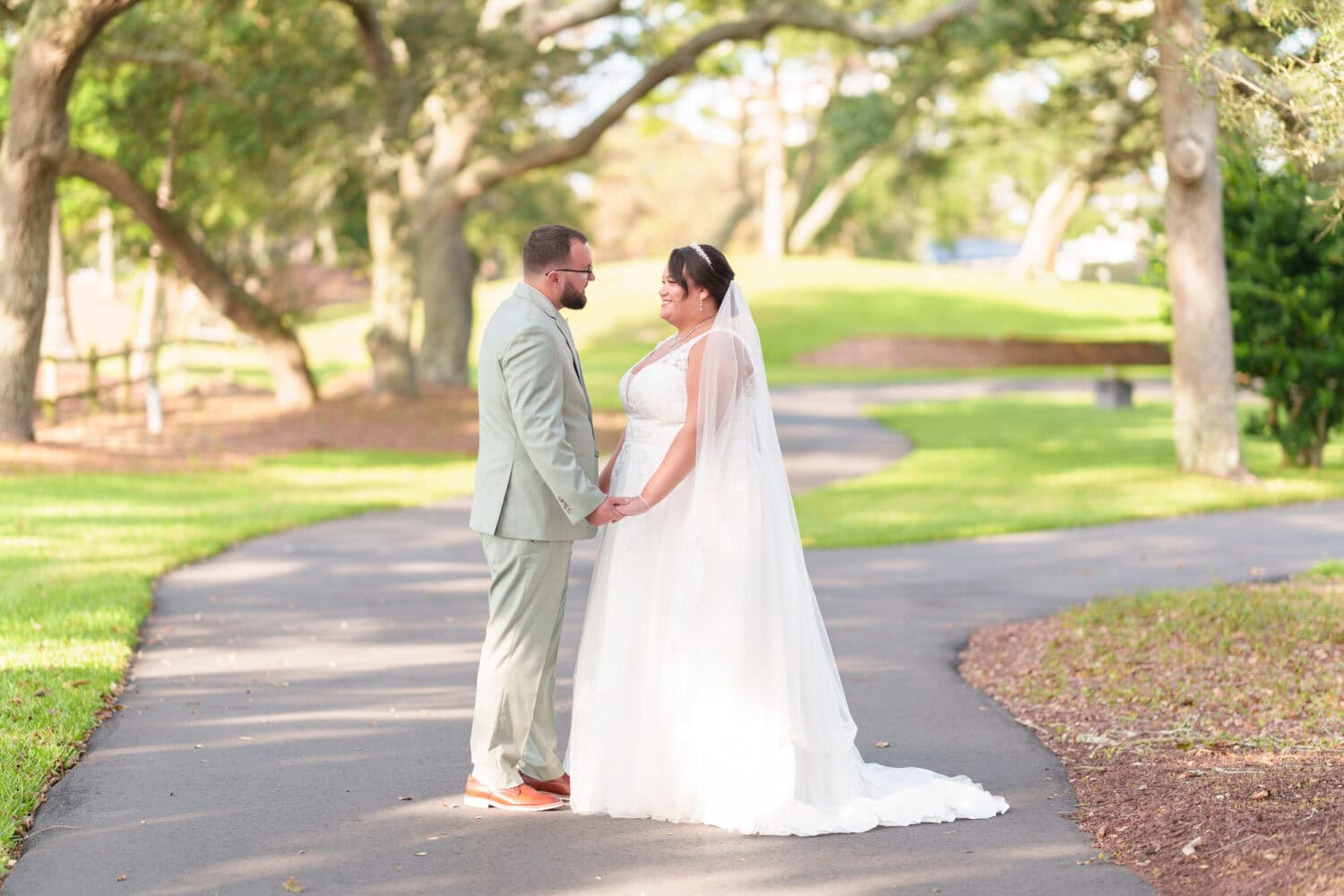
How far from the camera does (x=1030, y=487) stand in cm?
1955

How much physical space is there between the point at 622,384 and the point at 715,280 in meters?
0.58

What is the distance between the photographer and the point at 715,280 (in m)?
6.54

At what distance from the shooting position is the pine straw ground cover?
219 inches

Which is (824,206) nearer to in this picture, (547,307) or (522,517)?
(547,307)

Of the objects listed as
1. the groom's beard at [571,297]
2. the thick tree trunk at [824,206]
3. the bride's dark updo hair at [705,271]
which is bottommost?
the groom's beard at [571,297]

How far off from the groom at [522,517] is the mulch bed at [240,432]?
46.4 ft

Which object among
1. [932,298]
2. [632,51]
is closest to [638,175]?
[932,298]

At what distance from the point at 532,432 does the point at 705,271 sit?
3.34 ft

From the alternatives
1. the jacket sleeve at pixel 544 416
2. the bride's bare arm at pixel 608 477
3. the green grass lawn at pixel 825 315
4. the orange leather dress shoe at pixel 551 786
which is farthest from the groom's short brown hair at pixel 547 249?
the green grass lawn at pixel 825 315

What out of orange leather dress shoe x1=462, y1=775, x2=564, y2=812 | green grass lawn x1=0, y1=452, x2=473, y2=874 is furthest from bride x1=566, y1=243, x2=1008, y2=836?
green grass lawn x1=0, y1=452, x2=473, y2=874

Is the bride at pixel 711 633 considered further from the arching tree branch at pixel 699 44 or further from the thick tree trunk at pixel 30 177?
the arching tree branch at pixel 699 44

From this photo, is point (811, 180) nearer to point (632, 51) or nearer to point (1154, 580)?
point (632, 51)

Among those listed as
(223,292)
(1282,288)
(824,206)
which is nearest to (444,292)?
(223,292)

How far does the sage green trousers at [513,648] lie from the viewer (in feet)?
21.0
